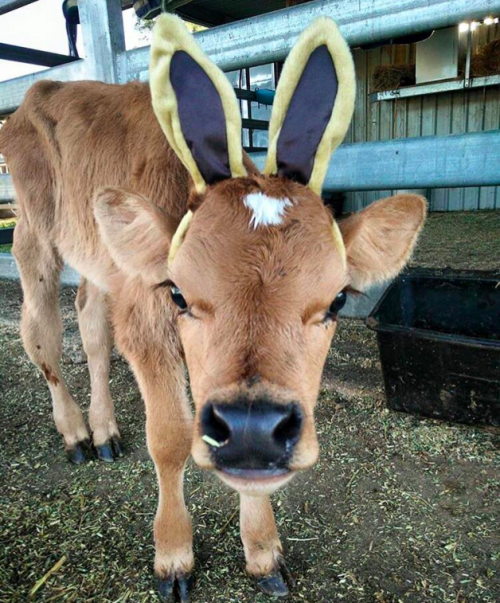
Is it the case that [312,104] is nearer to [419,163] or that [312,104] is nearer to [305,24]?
[419,163]

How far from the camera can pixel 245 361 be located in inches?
53.0

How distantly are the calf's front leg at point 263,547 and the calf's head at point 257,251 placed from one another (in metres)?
0.75

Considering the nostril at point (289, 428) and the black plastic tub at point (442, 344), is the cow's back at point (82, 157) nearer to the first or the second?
the nostril at point (289, 428)

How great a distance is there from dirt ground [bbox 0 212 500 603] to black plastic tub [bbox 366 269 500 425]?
16 centimetres

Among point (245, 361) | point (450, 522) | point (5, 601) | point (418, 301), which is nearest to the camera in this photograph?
point (245, 361)

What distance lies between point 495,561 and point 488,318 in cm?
172

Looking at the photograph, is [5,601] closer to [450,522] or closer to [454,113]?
[450,522]

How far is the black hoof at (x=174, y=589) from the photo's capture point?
2.02 meters

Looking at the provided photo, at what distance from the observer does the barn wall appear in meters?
11.9

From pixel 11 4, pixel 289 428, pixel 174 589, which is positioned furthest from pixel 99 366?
pixel 11 4

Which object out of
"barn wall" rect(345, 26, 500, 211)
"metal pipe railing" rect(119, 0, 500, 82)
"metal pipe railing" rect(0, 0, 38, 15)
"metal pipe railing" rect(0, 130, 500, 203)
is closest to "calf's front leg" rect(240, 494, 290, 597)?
"metal pipe railing" rect(0, 130, 500, 203)

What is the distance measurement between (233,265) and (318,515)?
4.90ft

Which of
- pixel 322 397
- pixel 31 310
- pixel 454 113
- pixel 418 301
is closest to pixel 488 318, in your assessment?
pixel 418 301

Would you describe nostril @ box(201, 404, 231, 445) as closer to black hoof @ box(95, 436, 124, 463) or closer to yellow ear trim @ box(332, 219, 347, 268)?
yellow ear trim @ box(332, 219, 347, 268)
